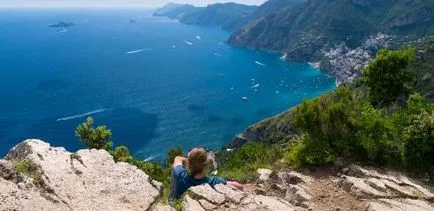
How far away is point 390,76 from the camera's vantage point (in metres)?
34.9

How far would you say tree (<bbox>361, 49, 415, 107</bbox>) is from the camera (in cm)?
3497

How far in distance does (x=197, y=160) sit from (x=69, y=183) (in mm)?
3551

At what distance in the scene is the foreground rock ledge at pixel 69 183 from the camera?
1005cm

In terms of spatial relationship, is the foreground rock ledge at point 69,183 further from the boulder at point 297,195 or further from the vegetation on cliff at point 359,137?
the vegetation on cliff at point 359,137

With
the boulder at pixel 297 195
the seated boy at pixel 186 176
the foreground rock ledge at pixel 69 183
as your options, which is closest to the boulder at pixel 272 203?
the boulder at pixel 297 195

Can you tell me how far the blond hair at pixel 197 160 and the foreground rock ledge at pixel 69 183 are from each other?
1509 millimetres

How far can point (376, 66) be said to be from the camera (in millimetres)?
35719

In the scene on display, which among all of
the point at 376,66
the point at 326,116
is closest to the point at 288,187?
the point at 326,116

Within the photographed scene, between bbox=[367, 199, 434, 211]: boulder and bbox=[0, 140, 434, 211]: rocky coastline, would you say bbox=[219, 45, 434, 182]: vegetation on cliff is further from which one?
bbox=[367, 199, 434, 211]: boulder

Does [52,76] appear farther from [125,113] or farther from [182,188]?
[182,188]

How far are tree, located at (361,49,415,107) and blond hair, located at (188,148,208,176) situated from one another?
28208 mm

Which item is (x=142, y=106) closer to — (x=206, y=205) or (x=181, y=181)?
(x=181, y=181)

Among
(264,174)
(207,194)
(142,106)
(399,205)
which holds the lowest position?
(142,106)

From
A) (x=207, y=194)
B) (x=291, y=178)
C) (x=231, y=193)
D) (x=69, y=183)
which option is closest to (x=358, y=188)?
(x=291, y=178)
